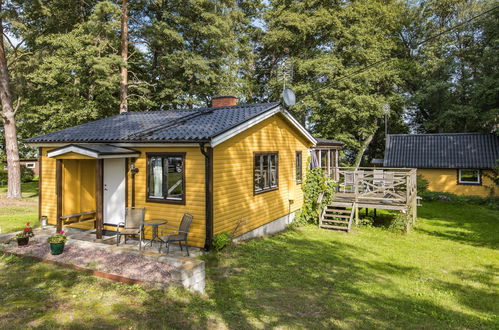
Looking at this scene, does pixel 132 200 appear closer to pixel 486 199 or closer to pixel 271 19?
pixel 486 199

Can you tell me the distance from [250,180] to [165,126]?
312 cm

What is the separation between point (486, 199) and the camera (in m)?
17.9

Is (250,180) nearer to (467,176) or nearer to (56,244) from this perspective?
(56,244)

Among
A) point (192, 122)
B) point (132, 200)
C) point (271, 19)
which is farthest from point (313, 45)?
point (132, 200)

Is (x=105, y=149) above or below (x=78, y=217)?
above

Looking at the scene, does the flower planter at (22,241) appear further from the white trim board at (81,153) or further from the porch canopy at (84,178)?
the white trim board at (81,153)

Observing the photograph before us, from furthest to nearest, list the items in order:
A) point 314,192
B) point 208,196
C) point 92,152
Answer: point 314,192, point 92,152, point 208,196

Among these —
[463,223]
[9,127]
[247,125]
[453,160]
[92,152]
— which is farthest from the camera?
[453,160]

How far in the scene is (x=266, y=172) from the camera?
10.8 meters

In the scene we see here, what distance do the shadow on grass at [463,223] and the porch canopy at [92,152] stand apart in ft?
36.5

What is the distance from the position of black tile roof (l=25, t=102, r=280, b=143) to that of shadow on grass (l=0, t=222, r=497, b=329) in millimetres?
3282

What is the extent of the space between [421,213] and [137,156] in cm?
1403

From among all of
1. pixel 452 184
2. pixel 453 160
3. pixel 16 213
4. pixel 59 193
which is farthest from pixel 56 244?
pixel 453 160

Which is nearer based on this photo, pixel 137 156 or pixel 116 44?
pixel 137 156
